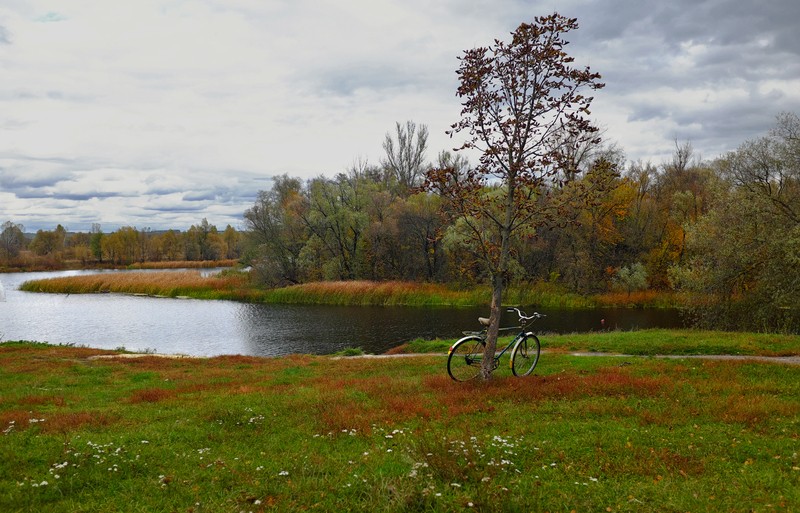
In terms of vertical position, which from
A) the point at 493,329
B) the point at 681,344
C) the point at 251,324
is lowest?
the point at 251,324

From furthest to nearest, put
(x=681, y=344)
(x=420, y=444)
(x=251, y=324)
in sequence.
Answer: (x=251, y=324) < (x=681, y=344) < (x=420, y=444)

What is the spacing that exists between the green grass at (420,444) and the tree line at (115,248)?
→ 114 m

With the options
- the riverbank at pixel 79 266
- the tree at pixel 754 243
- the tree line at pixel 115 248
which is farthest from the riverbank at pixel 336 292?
the tree line at pixel 115 248

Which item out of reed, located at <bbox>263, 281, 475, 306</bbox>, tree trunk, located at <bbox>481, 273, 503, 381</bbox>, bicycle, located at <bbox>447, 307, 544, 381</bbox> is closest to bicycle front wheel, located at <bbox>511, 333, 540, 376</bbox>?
bicycle, located at <bbox>447, 307, 544, 381</bbox>

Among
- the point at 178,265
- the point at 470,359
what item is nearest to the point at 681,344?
the point at 470,359

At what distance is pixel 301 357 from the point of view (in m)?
22.4

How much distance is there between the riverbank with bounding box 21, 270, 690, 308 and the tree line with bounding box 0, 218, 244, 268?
5634 cm

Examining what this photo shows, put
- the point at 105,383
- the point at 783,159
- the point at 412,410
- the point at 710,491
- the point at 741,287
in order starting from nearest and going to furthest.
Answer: the point at 710,491, the point at 412,410, the point at 105,383, the point at 783,159, the point at 741,287

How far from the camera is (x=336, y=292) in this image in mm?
52188

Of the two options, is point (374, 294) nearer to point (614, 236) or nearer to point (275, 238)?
point (275, 238)

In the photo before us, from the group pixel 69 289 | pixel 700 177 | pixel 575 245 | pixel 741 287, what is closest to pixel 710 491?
pixel 741 287

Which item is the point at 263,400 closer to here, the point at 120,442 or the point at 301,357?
the point at 120,442

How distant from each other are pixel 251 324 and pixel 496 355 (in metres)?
29.7

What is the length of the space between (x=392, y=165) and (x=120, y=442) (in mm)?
74839
